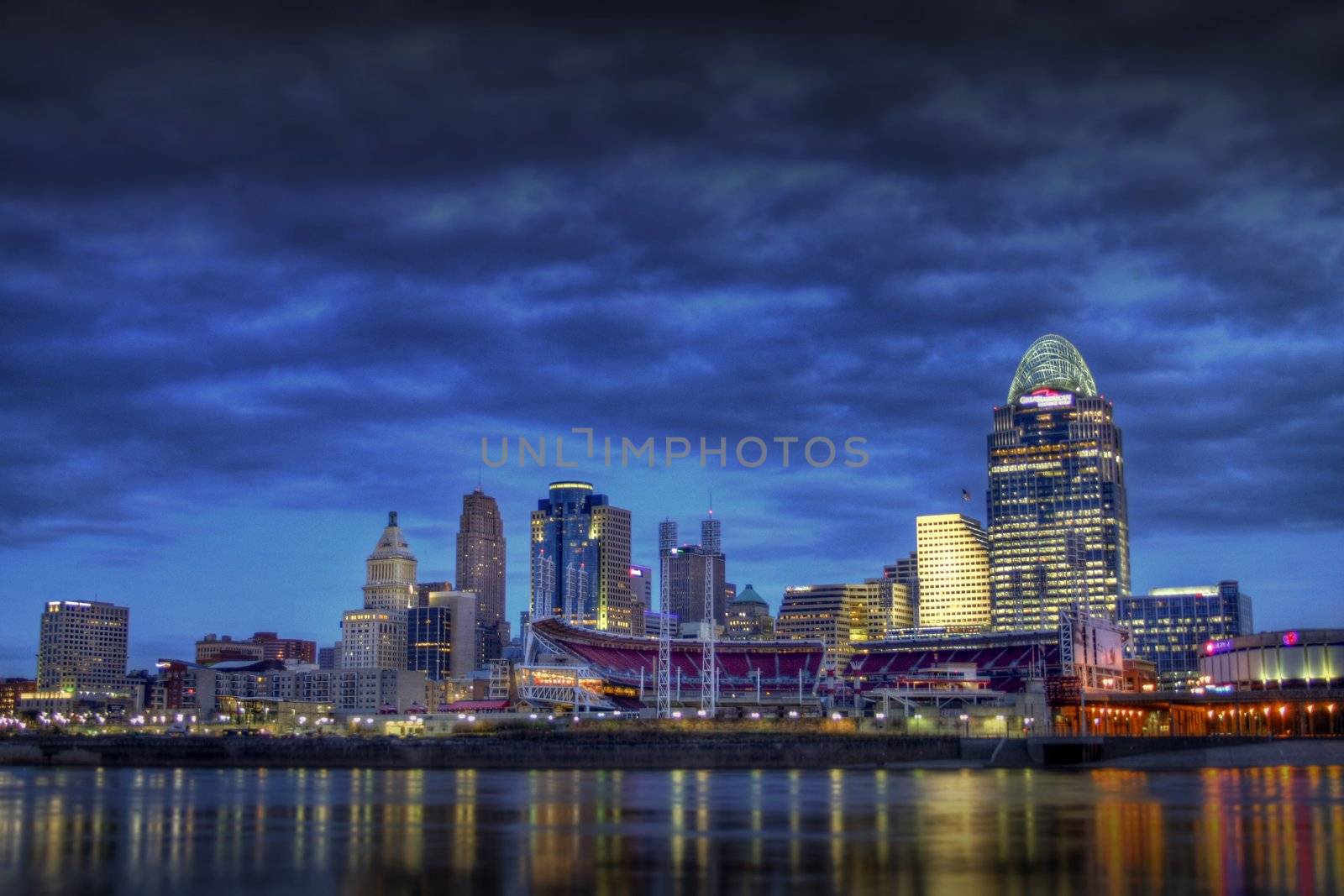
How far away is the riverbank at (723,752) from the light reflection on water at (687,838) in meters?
44.5

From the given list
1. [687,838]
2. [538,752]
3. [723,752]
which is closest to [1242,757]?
[723,752]

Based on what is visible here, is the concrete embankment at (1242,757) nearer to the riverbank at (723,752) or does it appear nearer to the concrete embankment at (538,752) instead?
the riverbank at (723,752)

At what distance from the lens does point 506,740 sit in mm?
178500

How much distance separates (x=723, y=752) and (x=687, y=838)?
100 metres

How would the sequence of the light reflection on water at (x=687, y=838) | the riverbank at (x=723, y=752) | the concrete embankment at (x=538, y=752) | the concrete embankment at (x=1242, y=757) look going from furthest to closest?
the concrete embankment at (x=538, y=752) → the riverbank at (x=723, y=752) → the concrete embankment at (x=1242, y=757) → the light reflection on water at (x=687, y=838)

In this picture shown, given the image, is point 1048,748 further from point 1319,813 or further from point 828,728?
point 1319,813

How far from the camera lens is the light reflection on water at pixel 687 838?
4562 centimetres

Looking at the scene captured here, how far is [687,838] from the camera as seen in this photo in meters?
60.2

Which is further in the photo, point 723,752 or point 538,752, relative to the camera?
point 538,752

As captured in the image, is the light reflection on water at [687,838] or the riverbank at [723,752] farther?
the riverbank at [723,752]

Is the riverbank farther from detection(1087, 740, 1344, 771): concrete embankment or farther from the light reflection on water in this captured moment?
the light reflection on water

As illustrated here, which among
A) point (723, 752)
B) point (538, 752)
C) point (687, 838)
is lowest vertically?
point (538, 752)

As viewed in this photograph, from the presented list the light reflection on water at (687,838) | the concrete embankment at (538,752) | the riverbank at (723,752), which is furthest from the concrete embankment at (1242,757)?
the light reflection on water at (687,838)

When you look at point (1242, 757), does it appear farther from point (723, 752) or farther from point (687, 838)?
point (687, 838)
